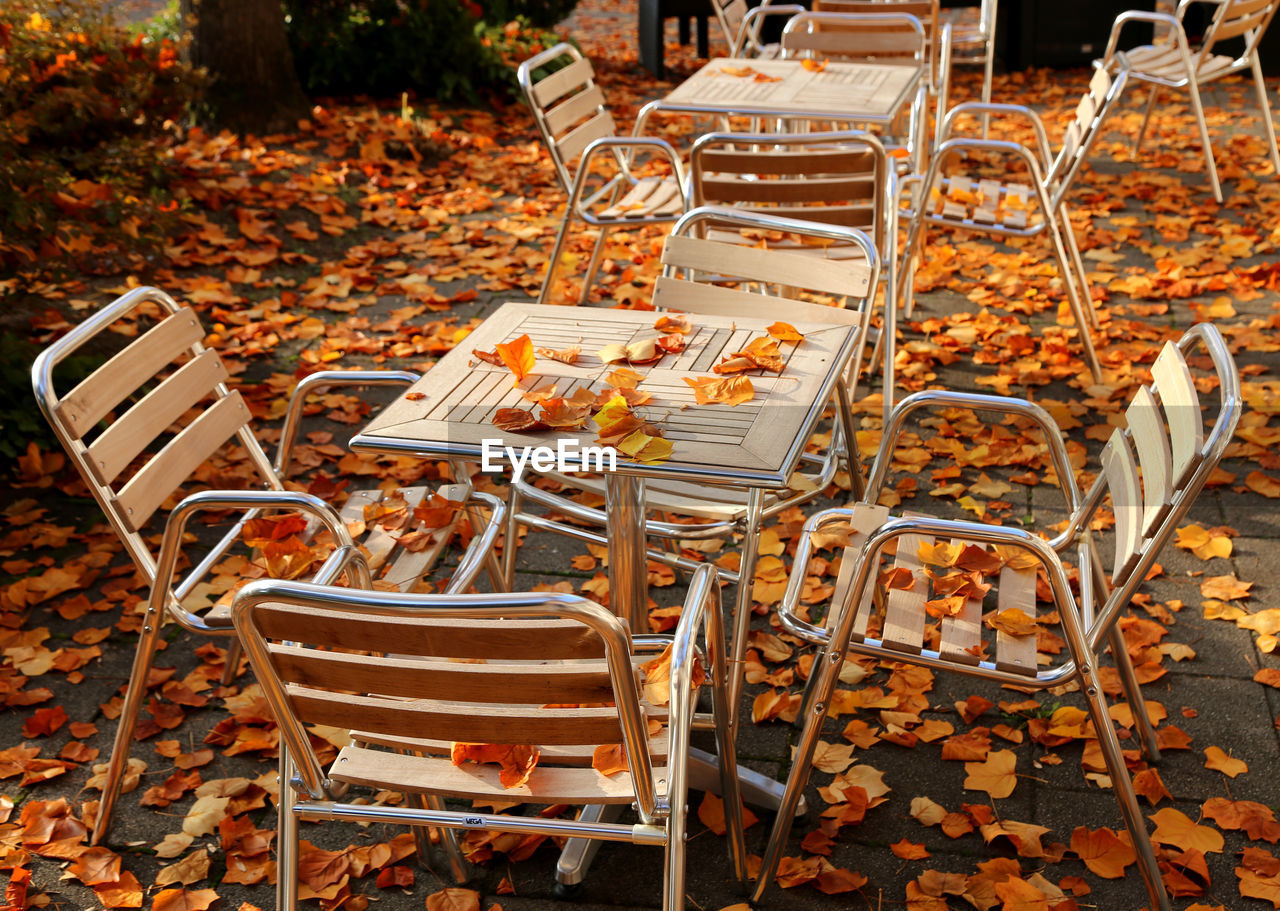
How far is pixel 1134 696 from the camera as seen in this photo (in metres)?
2.24

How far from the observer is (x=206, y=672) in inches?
108

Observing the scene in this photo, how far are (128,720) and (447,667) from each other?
3.48 ft

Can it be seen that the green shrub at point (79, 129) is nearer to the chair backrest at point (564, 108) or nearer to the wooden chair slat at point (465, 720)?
the chair backrest at point (564, 108)

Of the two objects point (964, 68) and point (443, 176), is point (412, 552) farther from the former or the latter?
point (964, 68)

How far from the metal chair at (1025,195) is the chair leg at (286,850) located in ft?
9.02

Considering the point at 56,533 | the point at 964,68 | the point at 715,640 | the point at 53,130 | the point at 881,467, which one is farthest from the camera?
the point at 964,68

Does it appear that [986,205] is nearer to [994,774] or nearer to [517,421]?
[994,774]

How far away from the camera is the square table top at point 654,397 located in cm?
185

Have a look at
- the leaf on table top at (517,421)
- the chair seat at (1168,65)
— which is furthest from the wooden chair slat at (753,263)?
the chair seat at (1168,65)

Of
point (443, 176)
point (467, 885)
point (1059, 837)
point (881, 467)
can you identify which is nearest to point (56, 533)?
point (467, 885)

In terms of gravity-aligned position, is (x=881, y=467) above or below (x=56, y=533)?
above

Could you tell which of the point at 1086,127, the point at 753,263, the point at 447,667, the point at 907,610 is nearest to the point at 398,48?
the point at 1086,127

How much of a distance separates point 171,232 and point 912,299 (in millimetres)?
3155

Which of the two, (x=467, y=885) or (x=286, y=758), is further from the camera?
(x=467, y=885)
